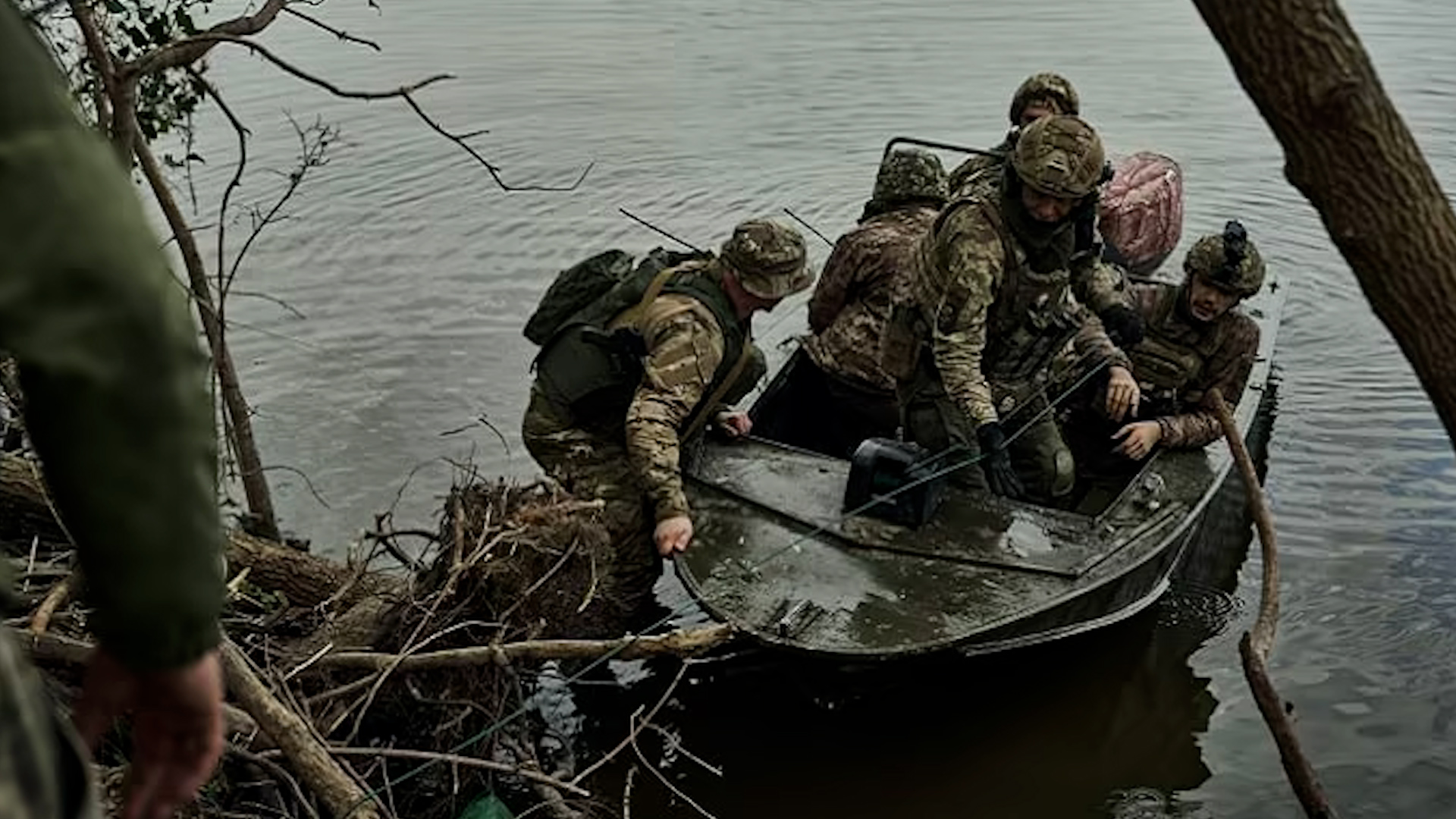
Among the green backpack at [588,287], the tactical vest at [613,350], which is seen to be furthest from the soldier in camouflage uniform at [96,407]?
the green backpack at [588,287]

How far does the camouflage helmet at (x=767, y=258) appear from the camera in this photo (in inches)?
A: 236

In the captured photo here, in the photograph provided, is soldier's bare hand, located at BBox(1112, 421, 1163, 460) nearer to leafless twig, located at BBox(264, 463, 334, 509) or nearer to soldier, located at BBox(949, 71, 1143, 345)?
soldier, located at BBox(949, 71, 1143, 345)

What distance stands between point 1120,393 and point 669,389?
223cm

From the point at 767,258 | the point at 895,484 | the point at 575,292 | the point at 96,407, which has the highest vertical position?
the point at 96,407

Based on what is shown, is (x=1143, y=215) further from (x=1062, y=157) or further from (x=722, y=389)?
(x=722, y=389)

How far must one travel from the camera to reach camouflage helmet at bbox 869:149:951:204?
27.1 feet

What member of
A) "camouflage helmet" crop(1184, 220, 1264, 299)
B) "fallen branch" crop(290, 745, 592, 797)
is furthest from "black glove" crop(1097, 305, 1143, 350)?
"fallen branch" crop(290, 745, 592, 797)

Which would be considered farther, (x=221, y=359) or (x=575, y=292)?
(x=221, y=359)

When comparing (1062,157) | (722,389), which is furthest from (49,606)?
(1062,157)

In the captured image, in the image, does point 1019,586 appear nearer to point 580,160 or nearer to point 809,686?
point 809,686

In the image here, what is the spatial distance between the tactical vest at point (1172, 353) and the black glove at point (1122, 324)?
23cm

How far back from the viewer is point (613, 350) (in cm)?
624

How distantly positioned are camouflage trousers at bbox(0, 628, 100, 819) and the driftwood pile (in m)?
2.75

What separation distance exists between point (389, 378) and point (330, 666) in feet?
18.7
